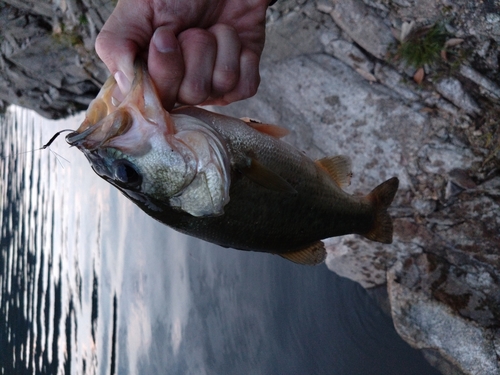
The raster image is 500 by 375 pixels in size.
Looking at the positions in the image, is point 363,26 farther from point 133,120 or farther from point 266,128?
point 133,120

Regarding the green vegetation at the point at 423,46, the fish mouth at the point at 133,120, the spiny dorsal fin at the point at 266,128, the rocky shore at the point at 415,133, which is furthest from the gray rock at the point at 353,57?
the fish mouth at the point at 133,120

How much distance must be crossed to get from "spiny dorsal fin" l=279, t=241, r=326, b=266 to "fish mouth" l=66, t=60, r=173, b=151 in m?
1.10

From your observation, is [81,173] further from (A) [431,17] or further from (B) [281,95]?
(A) [431,17]

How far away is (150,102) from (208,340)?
581 cm

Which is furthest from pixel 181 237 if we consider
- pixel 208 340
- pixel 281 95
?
pixel 281 95

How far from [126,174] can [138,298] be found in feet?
25.5

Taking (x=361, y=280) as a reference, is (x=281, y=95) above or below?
above

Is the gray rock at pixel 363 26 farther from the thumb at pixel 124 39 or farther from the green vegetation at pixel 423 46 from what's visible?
the thumb at pixel 124 39

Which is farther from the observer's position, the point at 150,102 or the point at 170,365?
the point at 170,365

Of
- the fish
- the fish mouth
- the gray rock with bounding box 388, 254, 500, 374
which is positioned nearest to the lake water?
the gray rock with bounding box 388, 254, 500, 374

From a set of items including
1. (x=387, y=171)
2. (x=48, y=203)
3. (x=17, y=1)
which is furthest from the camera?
(x=48, y=203)

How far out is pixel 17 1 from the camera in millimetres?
6492

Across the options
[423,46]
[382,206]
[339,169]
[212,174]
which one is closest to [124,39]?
[212,174]

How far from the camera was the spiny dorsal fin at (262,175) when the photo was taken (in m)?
1.94
